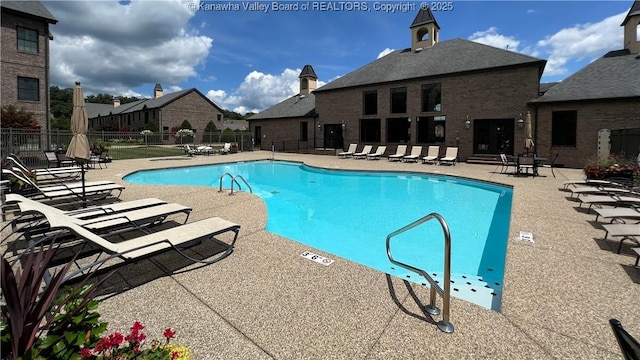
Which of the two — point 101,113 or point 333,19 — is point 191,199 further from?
point 101,113

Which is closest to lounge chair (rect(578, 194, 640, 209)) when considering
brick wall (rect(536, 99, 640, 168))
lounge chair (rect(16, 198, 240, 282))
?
lounge chair (rect(16, 198, 240, 282))

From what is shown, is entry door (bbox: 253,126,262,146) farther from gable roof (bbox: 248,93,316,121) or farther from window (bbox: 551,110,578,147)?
window (bbox: 551,110,578,147)

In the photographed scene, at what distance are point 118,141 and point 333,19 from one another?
764 inches

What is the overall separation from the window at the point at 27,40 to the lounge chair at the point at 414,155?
1051 inches

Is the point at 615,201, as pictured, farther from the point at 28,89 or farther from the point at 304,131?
the point at 28,89

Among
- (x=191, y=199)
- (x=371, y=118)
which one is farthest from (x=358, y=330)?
(x=371, y=118)

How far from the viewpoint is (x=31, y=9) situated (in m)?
→ 21.4

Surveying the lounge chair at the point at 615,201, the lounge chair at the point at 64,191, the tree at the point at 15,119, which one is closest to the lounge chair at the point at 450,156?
the lounge chair at the point at 615,201

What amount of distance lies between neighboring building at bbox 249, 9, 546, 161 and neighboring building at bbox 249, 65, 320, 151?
124 mm

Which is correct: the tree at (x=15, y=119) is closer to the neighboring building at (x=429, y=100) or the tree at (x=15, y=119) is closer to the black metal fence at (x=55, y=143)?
the black metal fence at (x=55, y=143)

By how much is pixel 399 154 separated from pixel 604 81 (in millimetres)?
11283

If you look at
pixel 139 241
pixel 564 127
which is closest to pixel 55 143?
pixel 139 241

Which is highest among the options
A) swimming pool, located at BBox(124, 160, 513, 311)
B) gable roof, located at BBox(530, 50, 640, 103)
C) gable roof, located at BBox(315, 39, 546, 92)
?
gable roof, located at BBox(315, 39, 546, 92)

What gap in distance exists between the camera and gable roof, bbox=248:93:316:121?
29109 mm
